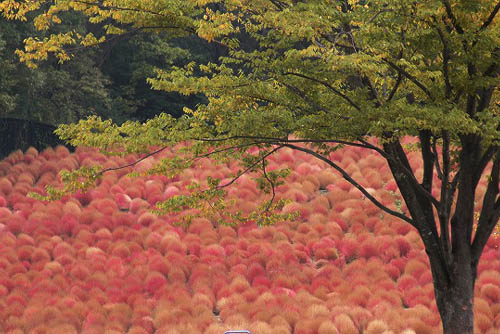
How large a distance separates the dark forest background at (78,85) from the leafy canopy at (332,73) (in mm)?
8764

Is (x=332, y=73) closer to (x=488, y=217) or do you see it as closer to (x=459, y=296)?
(x=488, y=217)

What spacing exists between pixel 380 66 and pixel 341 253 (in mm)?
9202

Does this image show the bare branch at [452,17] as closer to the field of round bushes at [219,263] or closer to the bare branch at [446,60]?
the bare branch at [446,60]

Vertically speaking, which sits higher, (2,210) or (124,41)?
(124,41)

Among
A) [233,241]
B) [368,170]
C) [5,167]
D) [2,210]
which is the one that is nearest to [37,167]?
[5,167]

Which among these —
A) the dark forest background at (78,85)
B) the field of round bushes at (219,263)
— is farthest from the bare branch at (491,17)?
the dark forest background at (78,85)

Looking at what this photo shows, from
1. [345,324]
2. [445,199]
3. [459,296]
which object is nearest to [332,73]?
[445,199]

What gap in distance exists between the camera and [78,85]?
24875 millimetres

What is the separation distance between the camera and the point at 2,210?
18.6 meters

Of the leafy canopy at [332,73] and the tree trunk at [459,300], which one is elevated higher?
the leafy canopy at [332,73]

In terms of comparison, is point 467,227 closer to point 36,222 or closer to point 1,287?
point 1,287

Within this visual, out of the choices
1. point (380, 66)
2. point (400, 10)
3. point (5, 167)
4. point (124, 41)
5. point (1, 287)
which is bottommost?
point (1, 287)

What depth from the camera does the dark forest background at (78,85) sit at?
21.8 m

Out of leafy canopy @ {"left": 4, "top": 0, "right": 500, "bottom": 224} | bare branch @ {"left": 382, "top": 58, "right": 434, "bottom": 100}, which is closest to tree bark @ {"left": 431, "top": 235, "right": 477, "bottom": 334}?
leafy canopy @ {"left": 4, "top": 0, "right": 500, "bottom": 224}
